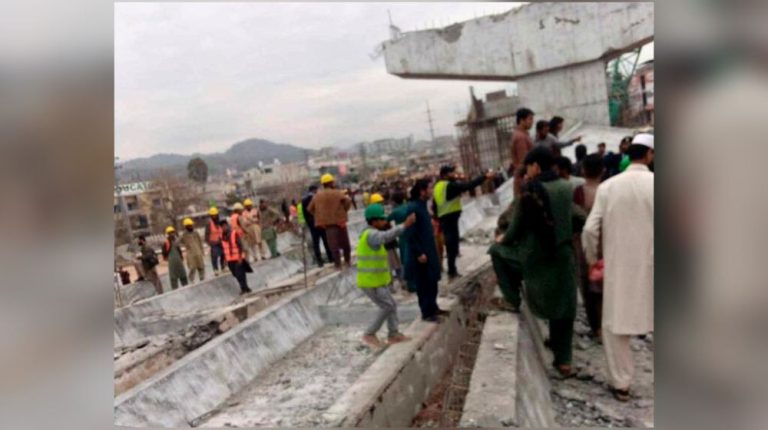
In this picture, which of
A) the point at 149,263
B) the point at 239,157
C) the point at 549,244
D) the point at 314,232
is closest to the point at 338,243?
the point at 314,232

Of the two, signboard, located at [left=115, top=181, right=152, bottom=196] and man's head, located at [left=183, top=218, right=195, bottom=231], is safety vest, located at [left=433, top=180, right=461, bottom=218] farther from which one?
signboard, located at [left=115, top=181, right=152, bottom=196]

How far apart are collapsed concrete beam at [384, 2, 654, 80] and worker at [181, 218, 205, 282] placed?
1.09 metres

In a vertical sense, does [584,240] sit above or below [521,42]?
below

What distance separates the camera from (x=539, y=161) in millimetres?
1862

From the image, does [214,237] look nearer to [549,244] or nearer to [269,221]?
[269,221]

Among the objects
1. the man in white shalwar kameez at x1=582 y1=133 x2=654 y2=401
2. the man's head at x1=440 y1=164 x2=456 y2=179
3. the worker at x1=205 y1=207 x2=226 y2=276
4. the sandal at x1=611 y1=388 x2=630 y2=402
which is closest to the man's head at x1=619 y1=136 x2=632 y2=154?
the man in white shalwar kameez at x1=582 y1=133 x2=654 y2=401

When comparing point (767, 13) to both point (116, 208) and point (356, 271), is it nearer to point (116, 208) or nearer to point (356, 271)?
point (356, 271)

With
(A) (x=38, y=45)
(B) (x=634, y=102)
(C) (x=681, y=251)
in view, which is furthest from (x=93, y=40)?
(C) (x=681, y=251)

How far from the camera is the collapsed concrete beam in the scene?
5.94 ft

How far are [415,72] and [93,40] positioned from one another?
128 cm

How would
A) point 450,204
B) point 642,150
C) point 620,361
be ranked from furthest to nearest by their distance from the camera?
point 450,204, point 620,361, point 642,150

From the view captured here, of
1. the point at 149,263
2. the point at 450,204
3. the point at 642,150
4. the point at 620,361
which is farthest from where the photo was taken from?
the point at 450,204

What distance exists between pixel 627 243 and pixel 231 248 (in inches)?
63.9

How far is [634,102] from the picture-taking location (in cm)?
187
